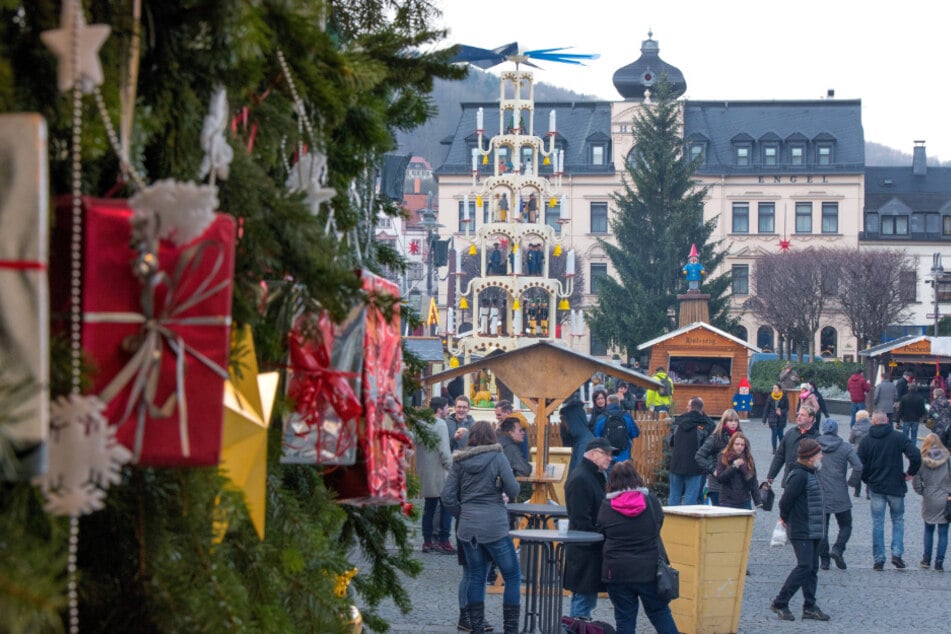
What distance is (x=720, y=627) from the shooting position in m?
11.6

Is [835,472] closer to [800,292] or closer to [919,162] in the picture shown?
[800,292]

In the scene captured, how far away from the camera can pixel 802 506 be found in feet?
41.3

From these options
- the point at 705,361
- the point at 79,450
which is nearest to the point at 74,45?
the point at 79,450

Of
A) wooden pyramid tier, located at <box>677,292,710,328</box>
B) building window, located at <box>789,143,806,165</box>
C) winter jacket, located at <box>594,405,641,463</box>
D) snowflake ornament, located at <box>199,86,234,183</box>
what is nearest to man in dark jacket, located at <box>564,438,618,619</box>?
winter jacket, located at <box>594,405,641,463</box>

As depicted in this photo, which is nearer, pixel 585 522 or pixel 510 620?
pixel 585 522

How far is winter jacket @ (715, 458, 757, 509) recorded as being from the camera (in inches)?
612

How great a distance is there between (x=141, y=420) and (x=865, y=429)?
21298 mm

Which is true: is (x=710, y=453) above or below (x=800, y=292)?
below

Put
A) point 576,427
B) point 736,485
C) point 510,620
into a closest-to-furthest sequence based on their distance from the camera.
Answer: point 510,620
point 736,485
point 576,427

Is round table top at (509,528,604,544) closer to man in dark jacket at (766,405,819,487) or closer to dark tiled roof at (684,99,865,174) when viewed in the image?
man in dark jacket at (766,405,819,487)

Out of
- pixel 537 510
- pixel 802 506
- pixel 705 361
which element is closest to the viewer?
pixel 802 506

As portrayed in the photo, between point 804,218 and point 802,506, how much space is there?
225 ft

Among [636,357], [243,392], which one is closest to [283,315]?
[243,392]

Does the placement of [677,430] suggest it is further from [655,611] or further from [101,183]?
[101,183]
